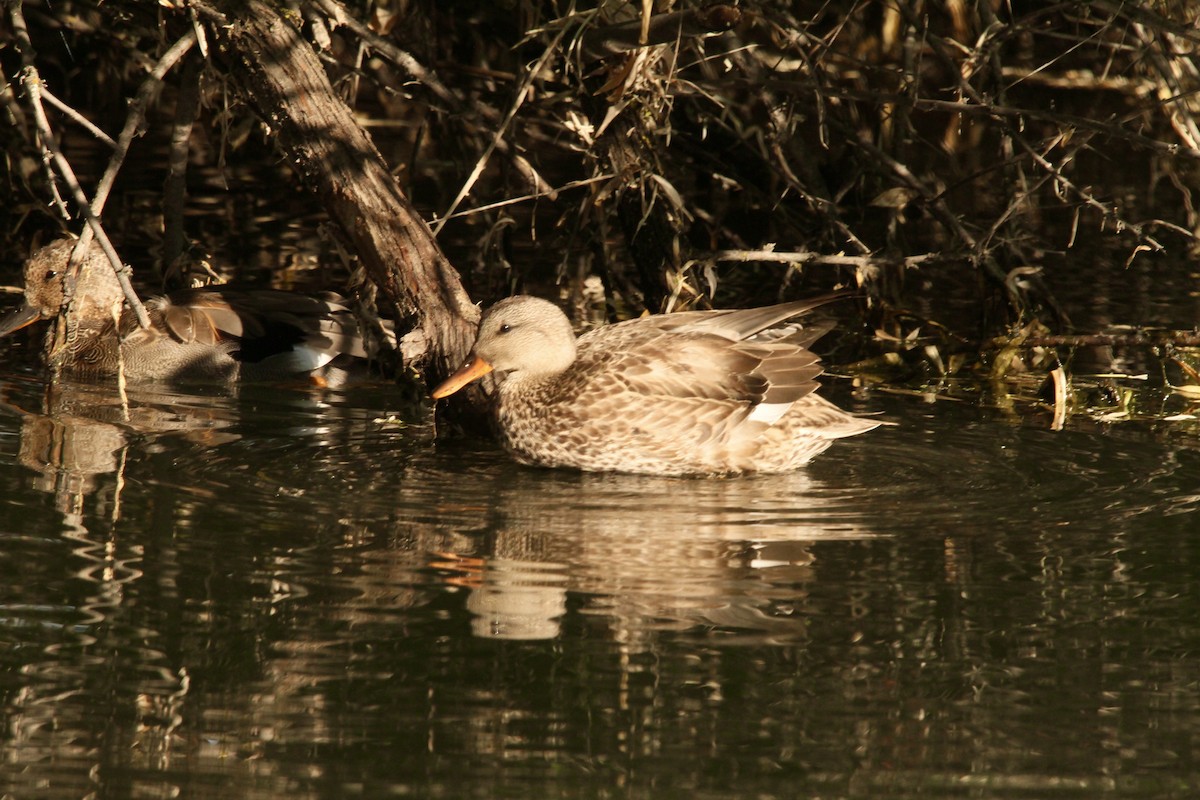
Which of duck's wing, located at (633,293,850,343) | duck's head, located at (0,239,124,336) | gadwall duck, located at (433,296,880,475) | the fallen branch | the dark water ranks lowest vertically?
the dark water

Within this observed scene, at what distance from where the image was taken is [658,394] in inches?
261

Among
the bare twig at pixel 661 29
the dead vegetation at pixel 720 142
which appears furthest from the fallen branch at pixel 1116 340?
the bare twig at pixel 661 29

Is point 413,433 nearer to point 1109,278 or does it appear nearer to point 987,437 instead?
point 987,437

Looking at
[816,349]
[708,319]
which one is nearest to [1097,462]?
[708,319]

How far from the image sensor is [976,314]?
9.20 metres

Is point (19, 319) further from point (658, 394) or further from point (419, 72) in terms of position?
point (658, 394)

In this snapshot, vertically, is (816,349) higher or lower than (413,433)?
higher

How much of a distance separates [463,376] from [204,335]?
2302 millimetres

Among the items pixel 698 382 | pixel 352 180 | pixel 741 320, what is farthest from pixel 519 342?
pixel 352 180

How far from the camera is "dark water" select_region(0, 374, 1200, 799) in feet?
12.0

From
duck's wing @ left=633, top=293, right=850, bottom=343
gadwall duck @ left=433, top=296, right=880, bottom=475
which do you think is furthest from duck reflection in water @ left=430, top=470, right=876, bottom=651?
duck's wing @ left=633, top=293, right=850, bottom=343

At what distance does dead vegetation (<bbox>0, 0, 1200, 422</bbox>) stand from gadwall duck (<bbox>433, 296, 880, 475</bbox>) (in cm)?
73

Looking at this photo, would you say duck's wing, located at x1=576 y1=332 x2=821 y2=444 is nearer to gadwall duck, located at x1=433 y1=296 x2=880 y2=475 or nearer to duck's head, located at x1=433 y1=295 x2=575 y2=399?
gadwall duck, located at x1=433 y1=296 x2=880 y2=475

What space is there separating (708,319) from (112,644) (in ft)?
10.6
